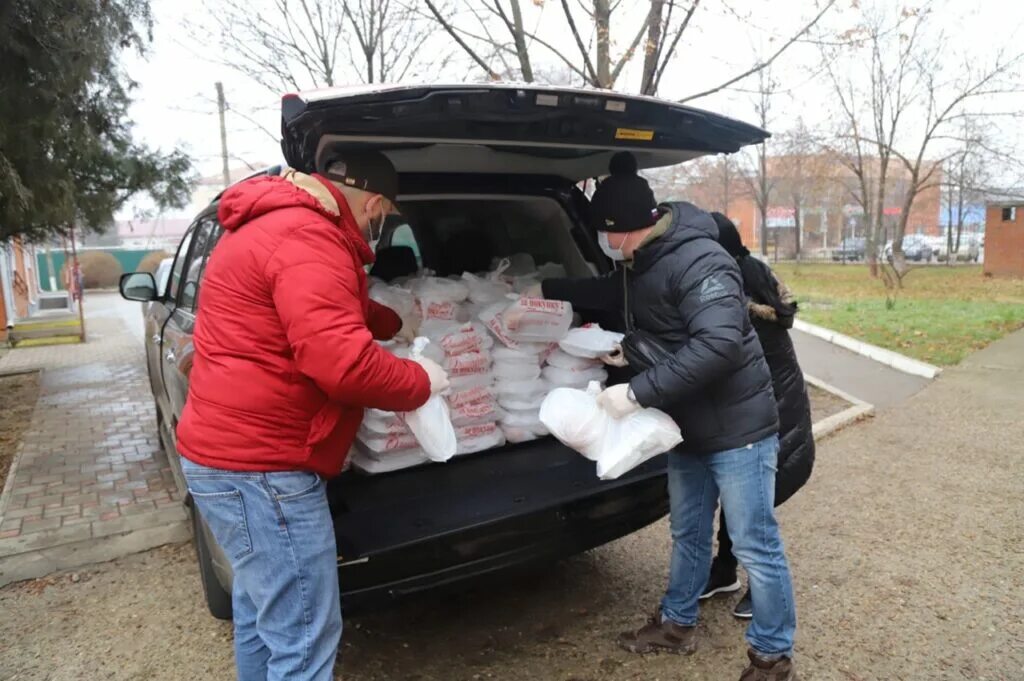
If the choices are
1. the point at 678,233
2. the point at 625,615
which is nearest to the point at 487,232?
the point at 678,233

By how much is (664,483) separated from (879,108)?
70.4 ft

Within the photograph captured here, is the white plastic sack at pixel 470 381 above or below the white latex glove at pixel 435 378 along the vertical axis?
below

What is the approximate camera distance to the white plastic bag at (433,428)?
235 centimetres

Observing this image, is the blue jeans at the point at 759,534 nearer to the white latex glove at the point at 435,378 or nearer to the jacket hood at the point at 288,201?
the white latex glove at the point at 435,378

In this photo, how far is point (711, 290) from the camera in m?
2.42

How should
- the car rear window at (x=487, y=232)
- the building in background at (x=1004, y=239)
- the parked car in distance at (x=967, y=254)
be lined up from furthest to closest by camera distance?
the parked car in distance at (x=967, y=254), the building in background at (x=1004, y=239), the car rear window at (x=487, y=232)

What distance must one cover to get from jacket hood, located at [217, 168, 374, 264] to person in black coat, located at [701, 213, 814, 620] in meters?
1.49

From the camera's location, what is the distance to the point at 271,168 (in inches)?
110

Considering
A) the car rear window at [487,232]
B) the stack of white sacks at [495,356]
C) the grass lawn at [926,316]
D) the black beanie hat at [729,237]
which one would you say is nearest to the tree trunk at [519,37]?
the car rear window at [487,232]

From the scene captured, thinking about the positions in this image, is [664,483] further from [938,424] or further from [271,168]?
[938,424]

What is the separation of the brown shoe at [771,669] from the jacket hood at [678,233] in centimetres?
148

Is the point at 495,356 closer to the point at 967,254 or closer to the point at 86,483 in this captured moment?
the point at 86,483

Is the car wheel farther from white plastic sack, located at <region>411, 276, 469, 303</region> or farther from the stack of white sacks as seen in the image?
white plastic sack, located at <region>411, 276, 469, 303</region>

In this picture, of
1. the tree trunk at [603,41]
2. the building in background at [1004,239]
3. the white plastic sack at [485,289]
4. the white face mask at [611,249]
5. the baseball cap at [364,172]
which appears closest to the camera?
the baseball cap at [364,172]
